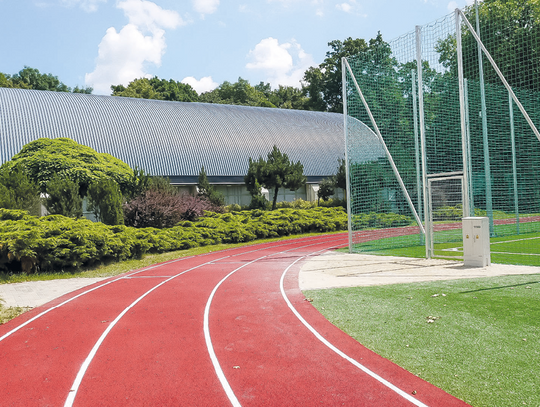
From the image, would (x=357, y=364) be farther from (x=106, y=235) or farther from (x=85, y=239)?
(x=106, y=235)

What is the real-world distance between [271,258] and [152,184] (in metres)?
9.24

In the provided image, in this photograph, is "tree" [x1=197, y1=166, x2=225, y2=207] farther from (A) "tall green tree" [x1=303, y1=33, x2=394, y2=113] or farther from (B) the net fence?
(A) "tall green tree" [x1=303, y1=33, x2=394, y2=113]

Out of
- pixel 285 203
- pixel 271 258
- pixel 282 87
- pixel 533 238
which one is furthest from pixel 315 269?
pixel 282 87

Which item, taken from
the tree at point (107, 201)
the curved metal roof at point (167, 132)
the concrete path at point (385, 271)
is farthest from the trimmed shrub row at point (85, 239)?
the curved metal roof at point (167, 132)

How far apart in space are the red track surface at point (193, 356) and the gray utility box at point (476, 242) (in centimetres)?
504

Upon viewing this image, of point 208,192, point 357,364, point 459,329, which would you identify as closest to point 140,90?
point 208,192

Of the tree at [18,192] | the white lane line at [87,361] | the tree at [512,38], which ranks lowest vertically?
the white lane line at [87,361]

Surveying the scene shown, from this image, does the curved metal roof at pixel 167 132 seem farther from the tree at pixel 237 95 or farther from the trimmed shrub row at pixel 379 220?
the tree at pixel 237 95

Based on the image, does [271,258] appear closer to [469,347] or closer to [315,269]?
[315,269]

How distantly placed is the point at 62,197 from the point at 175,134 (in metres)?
13.4

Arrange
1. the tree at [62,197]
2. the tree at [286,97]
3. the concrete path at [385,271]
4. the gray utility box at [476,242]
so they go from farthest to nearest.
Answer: the tree at [286,97]
the tree at [62,197]
the gray utility box at [476,242]
the concrete path at [385,271]

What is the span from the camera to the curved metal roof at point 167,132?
1076 inches

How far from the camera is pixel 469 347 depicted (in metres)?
5.72

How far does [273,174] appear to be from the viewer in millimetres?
28484
